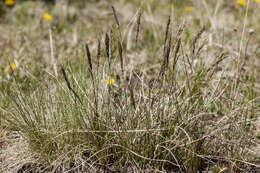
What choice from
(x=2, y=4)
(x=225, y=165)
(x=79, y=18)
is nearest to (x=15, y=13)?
(x=2, y=4)

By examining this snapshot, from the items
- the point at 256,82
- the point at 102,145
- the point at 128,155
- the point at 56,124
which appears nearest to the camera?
the point at 128,155

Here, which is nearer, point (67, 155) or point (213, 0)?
point (67, 155)

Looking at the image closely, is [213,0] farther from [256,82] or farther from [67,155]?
[67,155]

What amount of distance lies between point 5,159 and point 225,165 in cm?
116

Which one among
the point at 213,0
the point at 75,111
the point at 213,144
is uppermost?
the point at 213,0

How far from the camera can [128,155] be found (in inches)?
54.5

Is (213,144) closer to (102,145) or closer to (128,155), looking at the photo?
(128,155)

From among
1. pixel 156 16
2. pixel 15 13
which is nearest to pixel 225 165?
pixel 156 16

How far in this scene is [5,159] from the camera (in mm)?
1572

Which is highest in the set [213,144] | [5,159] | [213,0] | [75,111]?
[213,0]

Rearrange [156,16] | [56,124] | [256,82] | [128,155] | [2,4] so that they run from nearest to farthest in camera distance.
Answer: [128,155], [56,124], [256,82], [156,16], [2,4]

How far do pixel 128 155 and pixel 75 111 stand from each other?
356 millimetres

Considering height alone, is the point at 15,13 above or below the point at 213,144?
above

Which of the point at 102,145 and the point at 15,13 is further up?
the point at 15,13
